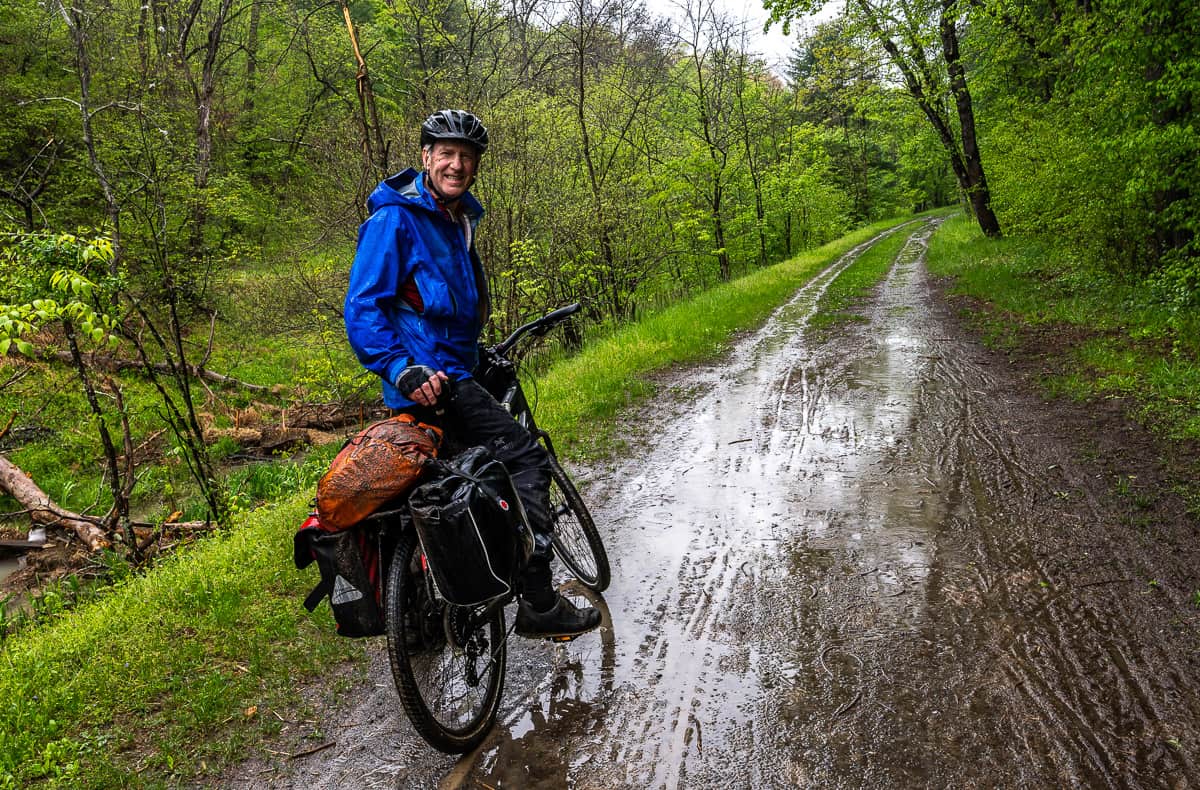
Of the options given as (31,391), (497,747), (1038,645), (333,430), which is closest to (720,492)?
(1038,645)

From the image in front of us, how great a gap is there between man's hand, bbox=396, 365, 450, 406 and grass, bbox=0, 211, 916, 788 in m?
1.62

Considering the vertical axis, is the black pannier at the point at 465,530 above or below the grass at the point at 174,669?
above

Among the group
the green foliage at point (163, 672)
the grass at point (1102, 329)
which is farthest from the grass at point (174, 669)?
the grass at point (1102, 329)

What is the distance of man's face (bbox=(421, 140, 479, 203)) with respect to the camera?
9.88ft

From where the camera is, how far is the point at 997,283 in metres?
13.7

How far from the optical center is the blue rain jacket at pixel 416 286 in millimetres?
2754

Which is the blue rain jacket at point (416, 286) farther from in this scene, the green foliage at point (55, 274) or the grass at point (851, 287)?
the grass at point (851, 287)

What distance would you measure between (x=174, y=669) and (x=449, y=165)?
2.80 m

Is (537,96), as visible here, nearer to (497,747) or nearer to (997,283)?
(997,283)

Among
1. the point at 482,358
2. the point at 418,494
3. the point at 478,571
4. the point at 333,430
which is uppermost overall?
the point at 482,358

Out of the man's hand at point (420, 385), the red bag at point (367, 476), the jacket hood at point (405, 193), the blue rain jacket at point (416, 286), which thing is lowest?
the red bag at point (367, 476)

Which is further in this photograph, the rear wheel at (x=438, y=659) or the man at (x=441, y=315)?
the man at (x=441, y=315)

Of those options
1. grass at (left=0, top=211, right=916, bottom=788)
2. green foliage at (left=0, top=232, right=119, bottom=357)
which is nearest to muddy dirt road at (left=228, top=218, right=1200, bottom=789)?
grass at (left=0, top=211, right=916, bottom=788)

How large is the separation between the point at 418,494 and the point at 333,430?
10595mm
